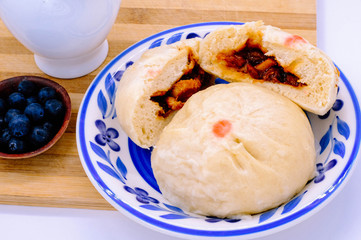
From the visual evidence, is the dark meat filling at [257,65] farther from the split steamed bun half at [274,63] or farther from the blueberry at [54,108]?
the blueberry at [54,108]

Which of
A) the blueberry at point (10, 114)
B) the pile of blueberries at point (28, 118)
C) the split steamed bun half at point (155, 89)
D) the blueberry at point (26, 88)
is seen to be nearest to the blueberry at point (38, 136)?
the pile of blueberries at point (28, 118)

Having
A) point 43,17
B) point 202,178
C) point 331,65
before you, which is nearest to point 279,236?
point 202,178

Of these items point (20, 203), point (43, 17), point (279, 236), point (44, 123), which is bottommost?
point (279, 236)

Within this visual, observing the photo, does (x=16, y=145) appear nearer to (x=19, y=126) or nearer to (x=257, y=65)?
(x=19, y=126)

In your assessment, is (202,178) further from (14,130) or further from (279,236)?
(14,130)

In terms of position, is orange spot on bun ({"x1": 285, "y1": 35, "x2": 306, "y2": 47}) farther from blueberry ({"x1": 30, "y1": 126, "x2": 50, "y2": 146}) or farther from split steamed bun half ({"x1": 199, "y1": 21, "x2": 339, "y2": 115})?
blueberry ({"x1": 30, "y1": 126, "x2": 50, "y2": 146})

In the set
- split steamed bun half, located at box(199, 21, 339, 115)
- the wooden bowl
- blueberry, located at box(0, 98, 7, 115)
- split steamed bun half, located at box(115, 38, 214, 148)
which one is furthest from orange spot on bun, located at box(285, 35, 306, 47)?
blueberry, located at box(0, 98, 7, 115)

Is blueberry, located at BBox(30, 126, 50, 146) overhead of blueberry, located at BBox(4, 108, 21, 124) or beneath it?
beneath

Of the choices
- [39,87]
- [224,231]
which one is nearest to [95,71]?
[39,87]
